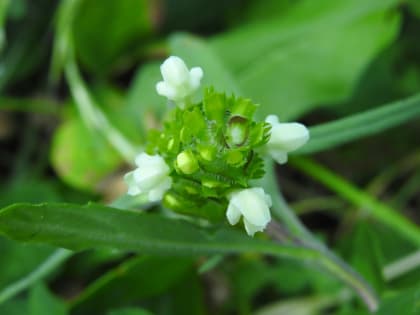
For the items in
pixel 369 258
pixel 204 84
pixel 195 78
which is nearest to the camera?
pixel 195 78

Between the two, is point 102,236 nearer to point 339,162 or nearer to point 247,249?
point 247,249

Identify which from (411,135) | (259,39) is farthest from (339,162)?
(259,39)

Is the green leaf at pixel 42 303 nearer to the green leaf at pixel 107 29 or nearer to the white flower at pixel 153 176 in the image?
the white flower at pixel 153 176

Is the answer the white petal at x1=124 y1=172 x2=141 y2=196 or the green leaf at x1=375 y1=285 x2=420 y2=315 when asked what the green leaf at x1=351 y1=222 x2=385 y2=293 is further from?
the white petal at x1=124 y1=172 x2=141 y2=196

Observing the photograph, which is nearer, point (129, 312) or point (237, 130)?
point (237, 130)

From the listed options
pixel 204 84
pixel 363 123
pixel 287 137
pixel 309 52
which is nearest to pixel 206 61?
pixel 204 84

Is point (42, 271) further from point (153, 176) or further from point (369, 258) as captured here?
point (369, 258)

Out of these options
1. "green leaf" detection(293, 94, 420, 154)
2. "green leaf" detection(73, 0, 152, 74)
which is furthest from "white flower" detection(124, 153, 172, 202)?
"green leaf" detection(73, 0, 152, 74)
